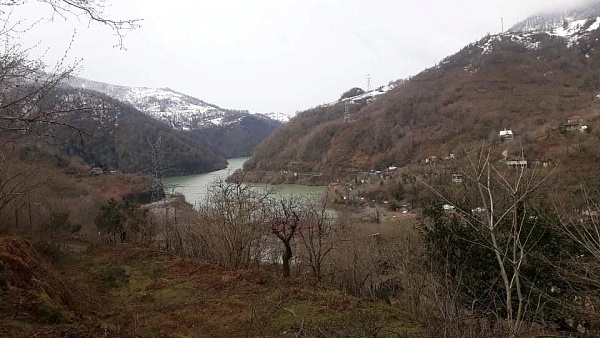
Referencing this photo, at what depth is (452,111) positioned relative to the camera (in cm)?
7581

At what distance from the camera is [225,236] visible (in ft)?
31.1

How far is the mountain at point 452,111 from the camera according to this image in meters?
65.8

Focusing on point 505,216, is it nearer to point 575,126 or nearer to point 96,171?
point 96,171

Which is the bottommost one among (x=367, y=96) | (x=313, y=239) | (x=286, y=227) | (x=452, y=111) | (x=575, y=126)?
(x=313, y=239)

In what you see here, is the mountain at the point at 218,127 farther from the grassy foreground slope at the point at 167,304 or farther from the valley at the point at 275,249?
the grassy foreground slope at the point at 167,304

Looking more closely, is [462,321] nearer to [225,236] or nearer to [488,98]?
[225,236]

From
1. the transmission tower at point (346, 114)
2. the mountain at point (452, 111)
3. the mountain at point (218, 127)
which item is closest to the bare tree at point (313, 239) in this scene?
the mountain at point (452, 111)

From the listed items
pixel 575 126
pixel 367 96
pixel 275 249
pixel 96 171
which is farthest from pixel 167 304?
pixel 367 96

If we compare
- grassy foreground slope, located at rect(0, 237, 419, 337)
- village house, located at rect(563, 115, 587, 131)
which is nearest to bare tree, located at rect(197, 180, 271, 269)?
grassy foreground slope, located at rect(0, 237, 419, 337)

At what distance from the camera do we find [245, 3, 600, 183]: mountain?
216 ft

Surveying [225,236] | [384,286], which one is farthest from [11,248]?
[384,286]

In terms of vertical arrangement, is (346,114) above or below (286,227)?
above

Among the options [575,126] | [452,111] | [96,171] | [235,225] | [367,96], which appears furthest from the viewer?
[367,96]

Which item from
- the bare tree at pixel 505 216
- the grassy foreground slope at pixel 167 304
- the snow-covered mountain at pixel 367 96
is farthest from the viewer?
the snow-covered mountain at pixel 367 96
